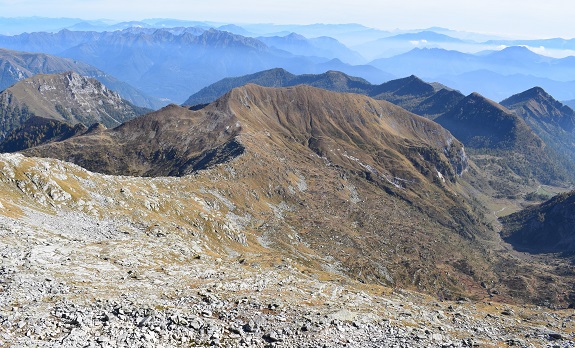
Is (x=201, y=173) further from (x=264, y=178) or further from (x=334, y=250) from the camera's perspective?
(x=334, y=250)

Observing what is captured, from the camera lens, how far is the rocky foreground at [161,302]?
30188mm

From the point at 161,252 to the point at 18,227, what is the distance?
20694 millimetres

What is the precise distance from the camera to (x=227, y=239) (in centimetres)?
11131

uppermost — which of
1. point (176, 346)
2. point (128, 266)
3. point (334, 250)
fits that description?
point (176, 346)

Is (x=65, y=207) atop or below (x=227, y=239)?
atop

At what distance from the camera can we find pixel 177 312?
3394 centimetres

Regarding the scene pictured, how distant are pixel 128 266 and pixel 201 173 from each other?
387 feet

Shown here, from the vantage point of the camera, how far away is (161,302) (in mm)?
37000

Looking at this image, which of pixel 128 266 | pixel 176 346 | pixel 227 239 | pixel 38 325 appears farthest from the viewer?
pixel 227 239

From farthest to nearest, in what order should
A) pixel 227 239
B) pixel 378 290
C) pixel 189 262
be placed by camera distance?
pixel 227 239, pixel 378 290, pixel 189 262

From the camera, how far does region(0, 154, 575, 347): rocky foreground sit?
30.2 metres

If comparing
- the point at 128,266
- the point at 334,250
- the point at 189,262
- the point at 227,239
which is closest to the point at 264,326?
the point at 128,266

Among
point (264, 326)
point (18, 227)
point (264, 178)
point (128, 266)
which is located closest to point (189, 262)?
point (128, 266)

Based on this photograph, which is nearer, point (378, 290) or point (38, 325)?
point (38, 325)
